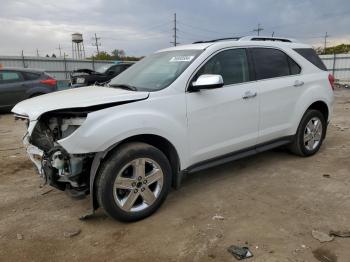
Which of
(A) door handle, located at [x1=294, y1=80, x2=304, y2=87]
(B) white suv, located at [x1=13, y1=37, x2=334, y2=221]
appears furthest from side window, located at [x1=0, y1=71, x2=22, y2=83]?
(A) door handle, located at [x1=294, y1=80, x2=304, y2=87]

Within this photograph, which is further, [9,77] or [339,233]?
[9,77]

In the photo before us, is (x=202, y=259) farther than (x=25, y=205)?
No

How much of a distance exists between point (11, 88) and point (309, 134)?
9.28 metres

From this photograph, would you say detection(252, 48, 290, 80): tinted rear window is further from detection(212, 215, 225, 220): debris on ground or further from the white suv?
detection(212, 215, 225, 220): debris on ground

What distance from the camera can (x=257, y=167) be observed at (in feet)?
17.0

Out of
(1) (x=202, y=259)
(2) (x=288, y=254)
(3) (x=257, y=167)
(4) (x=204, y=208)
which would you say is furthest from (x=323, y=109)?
(1) (x=202, y=259)

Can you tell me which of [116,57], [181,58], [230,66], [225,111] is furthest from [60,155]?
[116,57]

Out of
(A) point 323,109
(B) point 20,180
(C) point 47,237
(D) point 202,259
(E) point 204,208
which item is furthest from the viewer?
Result: (A) point 323,109

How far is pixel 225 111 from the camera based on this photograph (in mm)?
4156

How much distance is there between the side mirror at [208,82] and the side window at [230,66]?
9.2 inches

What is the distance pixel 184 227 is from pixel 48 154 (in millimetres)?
1520

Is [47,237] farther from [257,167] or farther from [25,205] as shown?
[257,167]

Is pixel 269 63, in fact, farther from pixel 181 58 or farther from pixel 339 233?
pixel 339 233

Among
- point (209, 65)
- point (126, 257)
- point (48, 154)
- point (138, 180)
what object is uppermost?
point (209, 65)
